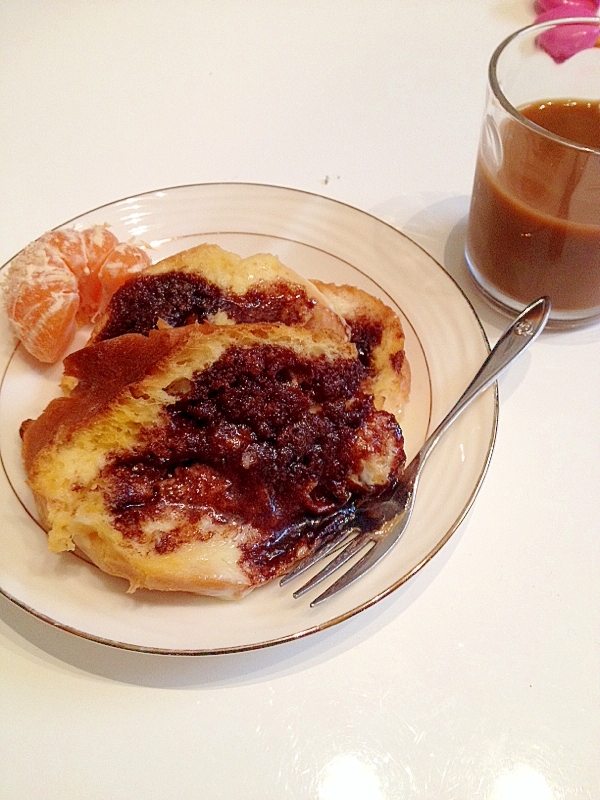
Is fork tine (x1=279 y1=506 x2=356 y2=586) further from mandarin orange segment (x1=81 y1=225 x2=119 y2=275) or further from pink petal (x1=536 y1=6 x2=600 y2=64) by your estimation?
pink petal (x1=536 y1=6 x2=600 y2=64)

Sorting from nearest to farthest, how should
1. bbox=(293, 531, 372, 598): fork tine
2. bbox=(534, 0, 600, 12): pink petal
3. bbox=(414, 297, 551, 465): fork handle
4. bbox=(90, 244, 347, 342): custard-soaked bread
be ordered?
bbox=(293, 531, 372, 598): fork tine
bbox=(414, 297, 551, 465): fork handle
bbox=(90, 244, 347, 342): custard-soaked bread
bbox=(534, 0, 600, 12): pink petal

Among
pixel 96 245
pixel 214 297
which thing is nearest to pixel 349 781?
pixel 214 297

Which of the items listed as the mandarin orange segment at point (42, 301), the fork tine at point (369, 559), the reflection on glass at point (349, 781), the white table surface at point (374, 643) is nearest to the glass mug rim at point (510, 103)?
the white table surface at point (374, 643)

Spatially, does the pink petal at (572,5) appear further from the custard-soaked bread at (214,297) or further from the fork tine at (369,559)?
the fork tine at (369,559)

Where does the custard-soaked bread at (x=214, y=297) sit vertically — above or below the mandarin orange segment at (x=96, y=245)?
below

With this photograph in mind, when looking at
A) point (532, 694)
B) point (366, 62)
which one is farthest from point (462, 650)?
point (366, 62)

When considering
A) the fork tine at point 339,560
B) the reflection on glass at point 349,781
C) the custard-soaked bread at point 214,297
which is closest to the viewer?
the reflection on glass at point 349,781

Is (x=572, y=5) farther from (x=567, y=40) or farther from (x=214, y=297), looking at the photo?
(x=214, y=297)

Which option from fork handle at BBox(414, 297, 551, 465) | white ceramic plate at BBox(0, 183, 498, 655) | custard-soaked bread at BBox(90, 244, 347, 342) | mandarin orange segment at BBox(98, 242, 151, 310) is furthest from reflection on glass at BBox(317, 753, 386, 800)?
mandarin orange segment at BBox(98, 242, 151, 310)

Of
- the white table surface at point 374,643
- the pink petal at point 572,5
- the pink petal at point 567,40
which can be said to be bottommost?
the white table surface at point 374,643
